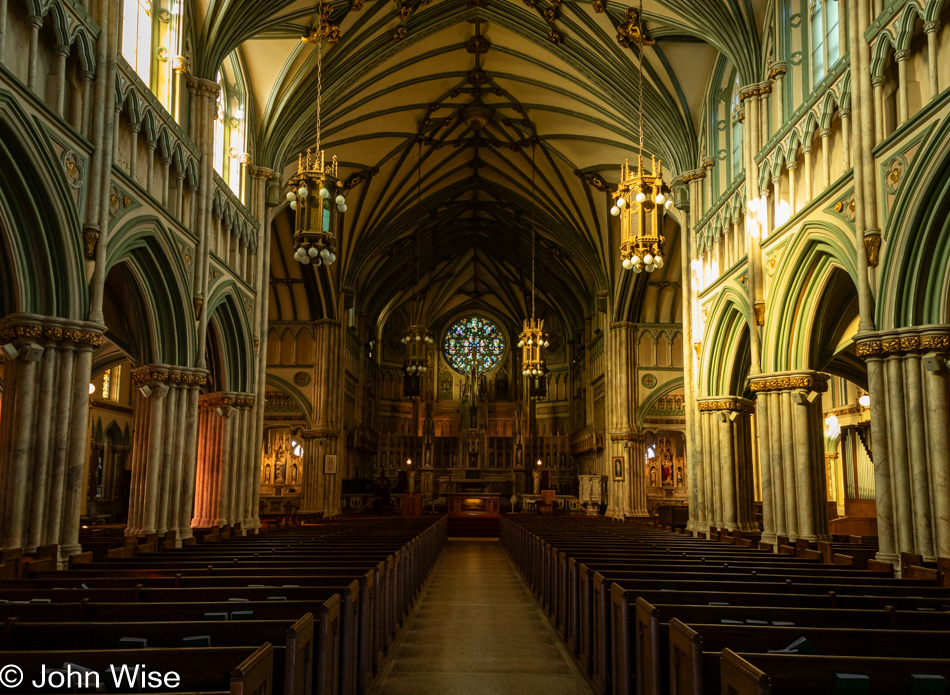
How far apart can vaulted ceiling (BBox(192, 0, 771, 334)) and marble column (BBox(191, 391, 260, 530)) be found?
7042 millimetres

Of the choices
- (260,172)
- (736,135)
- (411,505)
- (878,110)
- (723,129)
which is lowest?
(411,505)

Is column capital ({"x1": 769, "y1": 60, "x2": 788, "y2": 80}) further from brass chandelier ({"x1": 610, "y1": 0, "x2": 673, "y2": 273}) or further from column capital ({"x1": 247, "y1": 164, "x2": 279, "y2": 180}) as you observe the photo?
column capital ({"x1": 247, "y1": 164, "x2": 279, "y2": 180})

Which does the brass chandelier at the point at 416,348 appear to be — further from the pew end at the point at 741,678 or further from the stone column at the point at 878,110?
the pew end at the point at 741,678

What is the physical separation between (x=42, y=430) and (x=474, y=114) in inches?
833

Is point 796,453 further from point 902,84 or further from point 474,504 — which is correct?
point 474,504

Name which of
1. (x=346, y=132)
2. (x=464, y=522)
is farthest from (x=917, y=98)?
(x=464, y=522)

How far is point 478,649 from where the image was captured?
9180mm

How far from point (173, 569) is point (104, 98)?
819cm

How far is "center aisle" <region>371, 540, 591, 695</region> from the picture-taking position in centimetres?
756

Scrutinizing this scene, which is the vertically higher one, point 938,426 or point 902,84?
point 902,84

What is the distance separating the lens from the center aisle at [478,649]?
756 cm

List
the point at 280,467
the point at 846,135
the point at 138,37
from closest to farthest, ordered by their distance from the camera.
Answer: the point at 846,135, the point at 138,37, the point at 280,467

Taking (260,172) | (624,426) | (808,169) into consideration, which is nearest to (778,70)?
(808,169)

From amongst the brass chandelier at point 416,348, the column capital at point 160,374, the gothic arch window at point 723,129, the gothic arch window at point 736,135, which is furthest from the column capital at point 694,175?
the column capital at point 160,374
